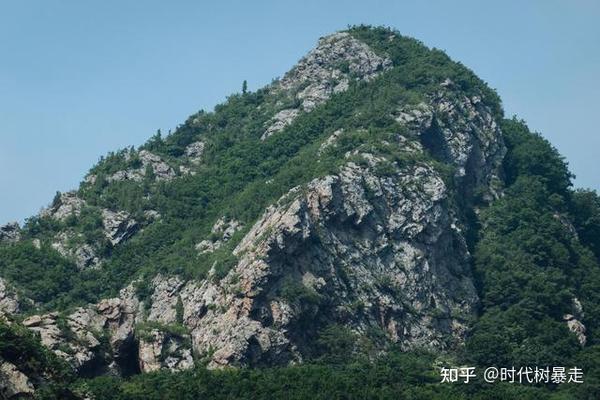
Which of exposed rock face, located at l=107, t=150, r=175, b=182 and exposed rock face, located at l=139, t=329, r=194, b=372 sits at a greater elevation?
exposed rock face, located at l=107, t=150, r=175, b=182

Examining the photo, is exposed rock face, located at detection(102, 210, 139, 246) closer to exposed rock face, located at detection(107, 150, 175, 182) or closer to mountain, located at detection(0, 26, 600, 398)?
mountain, located at detection(0, 26, 600, 398)

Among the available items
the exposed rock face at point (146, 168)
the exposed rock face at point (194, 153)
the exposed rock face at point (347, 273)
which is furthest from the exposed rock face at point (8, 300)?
the exposed rock face at point (194, 153)

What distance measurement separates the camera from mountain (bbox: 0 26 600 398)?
441 ft

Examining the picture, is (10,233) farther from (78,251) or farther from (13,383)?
(13,383)

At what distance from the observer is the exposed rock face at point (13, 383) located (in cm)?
10625

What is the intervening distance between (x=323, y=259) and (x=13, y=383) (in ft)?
164

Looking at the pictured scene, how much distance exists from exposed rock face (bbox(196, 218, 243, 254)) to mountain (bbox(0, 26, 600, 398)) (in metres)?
0.34

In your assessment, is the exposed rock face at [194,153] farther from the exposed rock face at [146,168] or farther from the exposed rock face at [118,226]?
the exposed rock face at [118,226]

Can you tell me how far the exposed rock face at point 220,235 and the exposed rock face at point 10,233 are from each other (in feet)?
89.6

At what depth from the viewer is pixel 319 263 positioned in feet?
482

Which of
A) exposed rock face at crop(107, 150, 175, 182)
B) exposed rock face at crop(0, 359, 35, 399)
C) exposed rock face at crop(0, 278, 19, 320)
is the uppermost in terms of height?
exposed rock face at crop(107, 150, 175, 182)

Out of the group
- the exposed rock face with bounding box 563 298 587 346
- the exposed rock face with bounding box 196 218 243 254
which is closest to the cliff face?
the exposed rock face with bounding box 196 218 243 254

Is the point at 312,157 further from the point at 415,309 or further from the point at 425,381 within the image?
the point at 425,381

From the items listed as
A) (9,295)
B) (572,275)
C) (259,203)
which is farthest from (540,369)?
(9,295)
